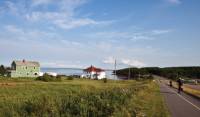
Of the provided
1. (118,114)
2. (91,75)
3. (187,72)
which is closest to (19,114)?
(118,114)

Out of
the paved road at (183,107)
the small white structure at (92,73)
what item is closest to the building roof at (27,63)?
the small white structure at (92,73)

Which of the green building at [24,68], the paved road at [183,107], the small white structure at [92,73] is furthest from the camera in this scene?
the small white structure at [92,73]

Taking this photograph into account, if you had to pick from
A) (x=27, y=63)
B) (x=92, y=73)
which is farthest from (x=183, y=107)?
(x=92, y=73)

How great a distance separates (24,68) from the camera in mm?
109188

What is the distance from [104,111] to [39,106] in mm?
2983

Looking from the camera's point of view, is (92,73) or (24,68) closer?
(24,68)

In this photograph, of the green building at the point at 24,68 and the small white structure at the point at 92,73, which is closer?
the green building at the point at 24,68

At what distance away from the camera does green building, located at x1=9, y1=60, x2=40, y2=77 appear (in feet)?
354

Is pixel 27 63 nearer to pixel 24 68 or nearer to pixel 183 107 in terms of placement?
pixel 24 68

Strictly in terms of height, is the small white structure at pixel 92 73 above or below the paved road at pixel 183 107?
above

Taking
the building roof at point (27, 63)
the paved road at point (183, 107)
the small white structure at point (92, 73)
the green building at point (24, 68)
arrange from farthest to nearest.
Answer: the small white structure at point (92, 73), the building roof at point (27, 63), the green building at point (24, 68), the paved road at point (183, 107)

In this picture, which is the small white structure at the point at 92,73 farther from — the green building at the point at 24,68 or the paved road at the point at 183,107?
the paved road at the point at 183,107

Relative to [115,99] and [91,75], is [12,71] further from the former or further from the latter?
[115,99]

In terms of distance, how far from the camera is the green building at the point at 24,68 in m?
108
